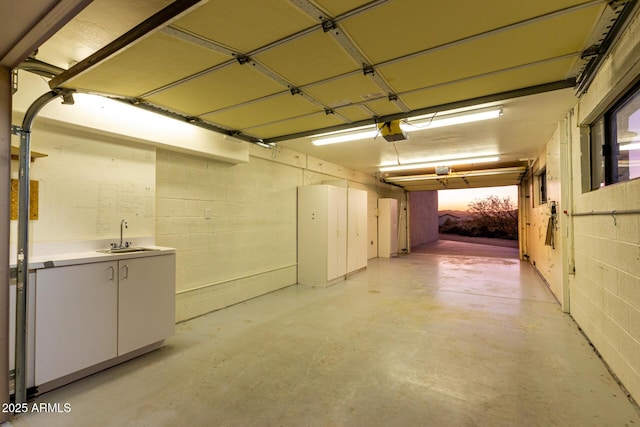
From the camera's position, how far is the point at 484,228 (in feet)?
57.8

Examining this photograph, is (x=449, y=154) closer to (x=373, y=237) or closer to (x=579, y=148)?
(x=579, y=148)

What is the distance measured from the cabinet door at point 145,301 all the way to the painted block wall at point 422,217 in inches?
390

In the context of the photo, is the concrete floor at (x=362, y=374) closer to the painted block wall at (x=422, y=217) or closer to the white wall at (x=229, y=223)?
the white wall at (x=229, y=223)

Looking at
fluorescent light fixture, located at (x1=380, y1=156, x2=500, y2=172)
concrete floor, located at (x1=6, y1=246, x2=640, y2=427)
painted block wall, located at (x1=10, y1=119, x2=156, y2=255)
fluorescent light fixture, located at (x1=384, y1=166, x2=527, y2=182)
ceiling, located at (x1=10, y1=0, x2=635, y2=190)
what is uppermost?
fluorescent light fixture, located at (x1=380, y1=156, x2=500, y2=172)

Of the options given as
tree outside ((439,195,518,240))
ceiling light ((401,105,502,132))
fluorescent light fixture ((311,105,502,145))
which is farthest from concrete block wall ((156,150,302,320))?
tree outside ((439,195,518,240))

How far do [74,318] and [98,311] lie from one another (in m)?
0.15

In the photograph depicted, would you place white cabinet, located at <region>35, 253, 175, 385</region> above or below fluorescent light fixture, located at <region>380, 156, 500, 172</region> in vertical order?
below

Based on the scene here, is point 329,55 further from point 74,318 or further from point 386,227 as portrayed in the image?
point 386,227

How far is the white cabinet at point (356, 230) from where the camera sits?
20.0 feet

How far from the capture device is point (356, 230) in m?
6.37

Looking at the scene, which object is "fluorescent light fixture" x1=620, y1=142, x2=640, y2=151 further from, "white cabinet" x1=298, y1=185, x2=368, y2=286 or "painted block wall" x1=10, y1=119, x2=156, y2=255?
"painted block wall" x1=10, y1=119, x2=156, y2=255

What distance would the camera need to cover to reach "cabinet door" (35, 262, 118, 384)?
6.81 ft

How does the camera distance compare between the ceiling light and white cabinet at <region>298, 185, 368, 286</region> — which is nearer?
the ceiling light

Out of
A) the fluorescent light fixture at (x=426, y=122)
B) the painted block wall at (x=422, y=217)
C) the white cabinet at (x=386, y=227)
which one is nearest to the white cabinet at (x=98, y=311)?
the fluorescent light fixture at (x=426, y=122)
